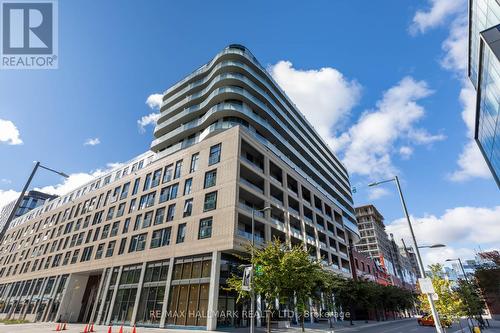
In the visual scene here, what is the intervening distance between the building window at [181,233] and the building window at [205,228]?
247 cm

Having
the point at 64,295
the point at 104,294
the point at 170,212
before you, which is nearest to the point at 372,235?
the point at 170,212

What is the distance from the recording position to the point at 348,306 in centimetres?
3669

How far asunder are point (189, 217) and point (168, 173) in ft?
31.4

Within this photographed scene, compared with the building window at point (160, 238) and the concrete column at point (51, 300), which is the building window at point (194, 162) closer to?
the building window at point (160, 238)

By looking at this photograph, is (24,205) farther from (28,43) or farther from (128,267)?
(28,43)

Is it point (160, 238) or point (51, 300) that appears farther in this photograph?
point (51, 300)

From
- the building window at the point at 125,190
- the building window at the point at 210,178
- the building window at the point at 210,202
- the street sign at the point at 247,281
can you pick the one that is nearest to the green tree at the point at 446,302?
the street sign at the point at 247,281

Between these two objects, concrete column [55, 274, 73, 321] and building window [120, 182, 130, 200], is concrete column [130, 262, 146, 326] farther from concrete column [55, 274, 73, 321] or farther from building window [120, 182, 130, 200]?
concrete column [55, 274, 73, 321]

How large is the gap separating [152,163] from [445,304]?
37238 millimetres

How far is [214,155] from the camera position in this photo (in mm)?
32531

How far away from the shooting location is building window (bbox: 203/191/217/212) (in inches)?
1131

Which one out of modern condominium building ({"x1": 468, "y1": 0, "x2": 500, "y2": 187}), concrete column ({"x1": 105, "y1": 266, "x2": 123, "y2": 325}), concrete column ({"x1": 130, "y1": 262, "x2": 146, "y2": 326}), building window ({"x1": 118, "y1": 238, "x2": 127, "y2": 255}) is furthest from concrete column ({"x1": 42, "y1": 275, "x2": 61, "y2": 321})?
modern condominium building ({"x1": 468, "y1": 0, "x2": 500, "y2": 187})

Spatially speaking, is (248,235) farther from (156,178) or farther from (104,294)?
(104,294)

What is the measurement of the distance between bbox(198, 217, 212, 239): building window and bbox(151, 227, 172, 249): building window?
201 inches
